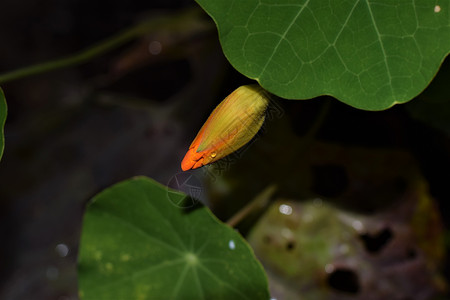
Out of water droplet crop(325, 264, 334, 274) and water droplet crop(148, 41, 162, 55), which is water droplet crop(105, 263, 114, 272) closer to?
water droplet crop(325, 264, 334, 274)

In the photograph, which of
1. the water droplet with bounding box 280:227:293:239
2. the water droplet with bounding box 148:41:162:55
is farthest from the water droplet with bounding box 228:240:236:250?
the water droplet with bounding box 148:41:162:55

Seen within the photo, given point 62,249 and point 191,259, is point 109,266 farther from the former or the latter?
point 62,249

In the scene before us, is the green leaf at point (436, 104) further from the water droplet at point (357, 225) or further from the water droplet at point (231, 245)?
the water droplet at point (231, 245)

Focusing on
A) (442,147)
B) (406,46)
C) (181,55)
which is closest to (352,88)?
(406,46)

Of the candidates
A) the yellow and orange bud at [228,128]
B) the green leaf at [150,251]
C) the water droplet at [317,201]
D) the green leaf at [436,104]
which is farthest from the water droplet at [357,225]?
the yellow and orange bud at [228,128]

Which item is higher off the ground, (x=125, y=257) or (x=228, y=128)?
(x=228, y=128)

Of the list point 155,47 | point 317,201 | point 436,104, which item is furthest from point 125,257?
point 155,47
